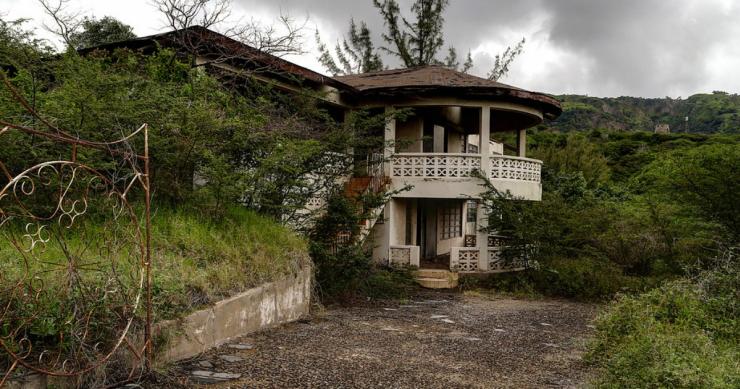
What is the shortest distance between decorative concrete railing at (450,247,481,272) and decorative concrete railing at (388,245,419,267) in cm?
86

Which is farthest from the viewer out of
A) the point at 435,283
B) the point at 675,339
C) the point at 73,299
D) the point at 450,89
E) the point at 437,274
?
the point at 450,89

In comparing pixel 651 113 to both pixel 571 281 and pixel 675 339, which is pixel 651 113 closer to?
pixel 571 281

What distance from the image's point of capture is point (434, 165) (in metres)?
14.3

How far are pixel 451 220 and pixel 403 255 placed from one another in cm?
559

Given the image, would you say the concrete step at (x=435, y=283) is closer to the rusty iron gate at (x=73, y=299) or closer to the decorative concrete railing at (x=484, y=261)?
the decorative concrete railing at (x=484, y=261)

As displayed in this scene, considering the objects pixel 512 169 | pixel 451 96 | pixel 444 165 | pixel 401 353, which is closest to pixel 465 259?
pixel 444 165

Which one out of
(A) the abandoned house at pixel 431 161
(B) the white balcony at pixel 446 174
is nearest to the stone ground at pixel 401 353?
(A) the abandoned house at pixel 431 161

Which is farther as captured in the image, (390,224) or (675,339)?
(390,224)

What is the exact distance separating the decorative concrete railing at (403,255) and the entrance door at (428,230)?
400 centimetres

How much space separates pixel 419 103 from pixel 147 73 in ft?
23.5

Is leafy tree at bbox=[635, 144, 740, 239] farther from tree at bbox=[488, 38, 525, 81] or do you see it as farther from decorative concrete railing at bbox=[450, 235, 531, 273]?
tree at bbox=[488, 38, 525, 81]

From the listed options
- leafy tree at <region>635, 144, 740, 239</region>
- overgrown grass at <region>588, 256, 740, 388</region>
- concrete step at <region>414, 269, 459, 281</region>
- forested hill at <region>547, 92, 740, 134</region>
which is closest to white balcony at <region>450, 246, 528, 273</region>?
concrete step at <region>414, 269, 459, 281</region>

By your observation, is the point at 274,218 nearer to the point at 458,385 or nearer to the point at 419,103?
the point at 458,385

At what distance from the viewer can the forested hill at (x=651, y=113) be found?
157ft
